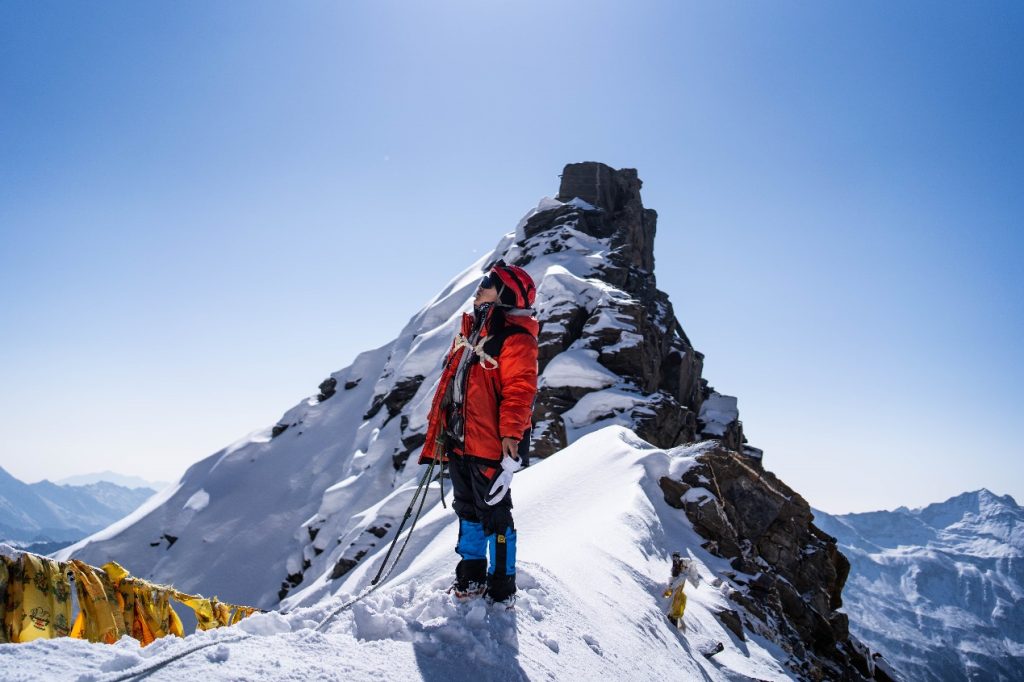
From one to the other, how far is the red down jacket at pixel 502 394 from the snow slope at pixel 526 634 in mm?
1166

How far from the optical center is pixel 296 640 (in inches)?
121

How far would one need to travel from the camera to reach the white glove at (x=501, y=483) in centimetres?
413

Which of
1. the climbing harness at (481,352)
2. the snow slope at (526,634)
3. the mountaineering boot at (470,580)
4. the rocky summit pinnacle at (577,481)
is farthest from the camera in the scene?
the rocky summit pinnacle at (577,481)

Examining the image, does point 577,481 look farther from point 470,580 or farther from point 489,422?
point 489,422

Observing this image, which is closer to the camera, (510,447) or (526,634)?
(526,634)

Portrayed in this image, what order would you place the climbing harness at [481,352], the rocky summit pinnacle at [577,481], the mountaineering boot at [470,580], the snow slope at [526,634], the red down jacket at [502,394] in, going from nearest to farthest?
the snow slope at [526,634] < the mountaineering boot at [470,580] < the red down jacket at [502,394] < the climbing harness at [481,352] < the rocky summit pinnacle at [577,481]

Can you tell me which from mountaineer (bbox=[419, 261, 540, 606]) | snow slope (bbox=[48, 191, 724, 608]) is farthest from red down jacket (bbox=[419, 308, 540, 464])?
snow slope (bbox=[48, 191, 724, 608])

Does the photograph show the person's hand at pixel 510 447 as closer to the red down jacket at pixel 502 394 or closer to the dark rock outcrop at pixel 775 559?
the red down jacket at pixel 502 394

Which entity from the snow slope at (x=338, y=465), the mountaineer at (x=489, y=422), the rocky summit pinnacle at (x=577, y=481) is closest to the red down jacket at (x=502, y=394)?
the mountaineer at (x=489, y=422)

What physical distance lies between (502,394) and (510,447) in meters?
0.44

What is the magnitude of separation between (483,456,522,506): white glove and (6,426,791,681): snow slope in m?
0.72

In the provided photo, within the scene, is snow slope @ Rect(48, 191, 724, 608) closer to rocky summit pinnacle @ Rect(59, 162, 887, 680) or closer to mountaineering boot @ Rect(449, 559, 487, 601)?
rocky summit pinnacle @ Rect(59, 162, 887, 680)

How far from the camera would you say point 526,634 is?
389 cm

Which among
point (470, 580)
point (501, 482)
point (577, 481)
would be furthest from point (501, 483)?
point (577, 481)
